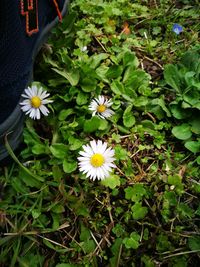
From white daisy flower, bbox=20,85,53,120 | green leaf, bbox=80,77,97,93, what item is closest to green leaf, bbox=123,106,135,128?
green leaf, bbox=80,77,97,93

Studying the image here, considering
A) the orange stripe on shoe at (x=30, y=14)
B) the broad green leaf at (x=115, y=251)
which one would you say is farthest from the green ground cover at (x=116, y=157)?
the orange stripe on shoe at (x=30, y=14)

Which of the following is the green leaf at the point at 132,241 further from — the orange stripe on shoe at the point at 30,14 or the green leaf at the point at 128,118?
the orange stripe on shoe at the point at 30,14

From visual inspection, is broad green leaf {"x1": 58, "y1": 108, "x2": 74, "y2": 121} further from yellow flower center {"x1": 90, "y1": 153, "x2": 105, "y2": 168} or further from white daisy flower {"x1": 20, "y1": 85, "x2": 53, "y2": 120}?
yellow flower center {"x1": 90, "y1": 153, "x2": 105, "y2": 168}

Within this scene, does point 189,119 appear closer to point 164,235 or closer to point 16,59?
point 164,235

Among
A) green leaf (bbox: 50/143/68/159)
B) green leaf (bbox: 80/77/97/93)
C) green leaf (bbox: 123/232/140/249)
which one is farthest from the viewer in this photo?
green leaf (bbox: 80/77/97/93)


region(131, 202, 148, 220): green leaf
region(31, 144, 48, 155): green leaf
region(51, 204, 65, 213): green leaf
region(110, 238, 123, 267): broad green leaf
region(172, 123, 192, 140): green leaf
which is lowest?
region(110, 238, 123, 267): broad green leaf

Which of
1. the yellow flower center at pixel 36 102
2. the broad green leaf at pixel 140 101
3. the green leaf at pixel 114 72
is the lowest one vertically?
the broad green leaf at pixel 140 101

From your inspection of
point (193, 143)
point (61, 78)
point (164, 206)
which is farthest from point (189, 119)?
point (61, 78)
